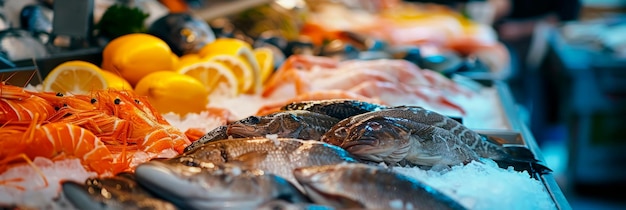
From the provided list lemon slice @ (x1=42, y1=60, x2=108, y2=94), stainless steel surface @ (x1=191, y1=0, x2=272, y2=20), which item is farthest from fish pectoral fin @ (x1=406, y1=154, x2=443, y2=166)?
stainless steel surface @ (x1=191, y1=0, x2=272, y2=20)

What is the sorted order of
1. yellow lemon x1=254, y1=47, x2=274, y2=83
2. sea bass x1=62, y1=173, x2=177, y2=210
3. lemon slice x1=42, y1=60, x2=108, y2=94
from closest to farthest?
sea bass x1=62, y1=173, x2=177, y2=210, lemon slice x1=42, y1=60, x2=108, y2=94, yellow lemon x1=254, y1=47, x2=274, y2=83

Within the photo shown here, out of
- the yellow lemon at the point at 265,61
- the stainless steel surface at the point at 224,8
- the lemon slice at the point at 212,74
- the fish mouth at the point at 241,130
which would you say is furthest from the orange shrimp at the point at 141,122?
the stainless steel surface at the point at 224,8

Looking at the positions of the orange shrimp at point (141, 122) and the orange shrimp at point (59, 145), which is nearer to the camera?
the orange shrimp at point (59, 145)

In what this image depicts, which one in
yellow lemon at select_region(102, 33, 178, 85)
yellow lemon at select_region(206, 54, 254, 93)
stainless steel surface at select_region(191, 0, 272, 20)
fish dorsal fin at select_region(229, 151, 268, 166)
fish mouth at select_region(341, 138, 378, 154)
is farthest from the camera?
stainless steel surface at select_region(191, 0, 272, 20)

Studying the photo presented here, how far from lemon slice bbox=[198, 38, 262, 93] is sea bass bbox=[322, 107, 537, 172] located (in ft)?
5.21

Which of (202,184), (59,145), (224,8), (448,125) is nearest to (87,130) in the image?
(59,145)

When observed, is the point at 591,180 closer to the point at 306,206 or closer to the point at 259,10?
the point at 259,10

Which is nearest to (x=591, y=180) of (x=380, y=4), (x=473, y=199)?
(x=380, y=4)

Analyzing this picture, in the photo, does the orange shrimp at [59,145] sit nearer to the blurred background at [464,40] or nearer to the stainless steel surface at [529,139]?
the blurred background at [464,40]

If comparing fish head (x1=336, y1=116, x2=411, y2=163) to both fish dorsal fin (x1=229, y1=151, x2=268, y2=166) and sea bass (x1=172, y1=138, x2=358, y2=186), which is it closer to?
sea bass (x1=172, y1=138, x2=358, y2=186)

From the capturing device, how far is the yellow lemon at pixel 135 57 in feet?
11.2

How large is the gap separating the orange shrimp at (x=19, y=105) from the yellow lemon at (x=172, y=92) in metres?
0.91

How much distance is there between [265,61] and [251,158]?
250 centimetres

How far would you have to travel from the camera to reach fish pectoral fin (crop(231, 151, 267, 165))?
6.30 ft
